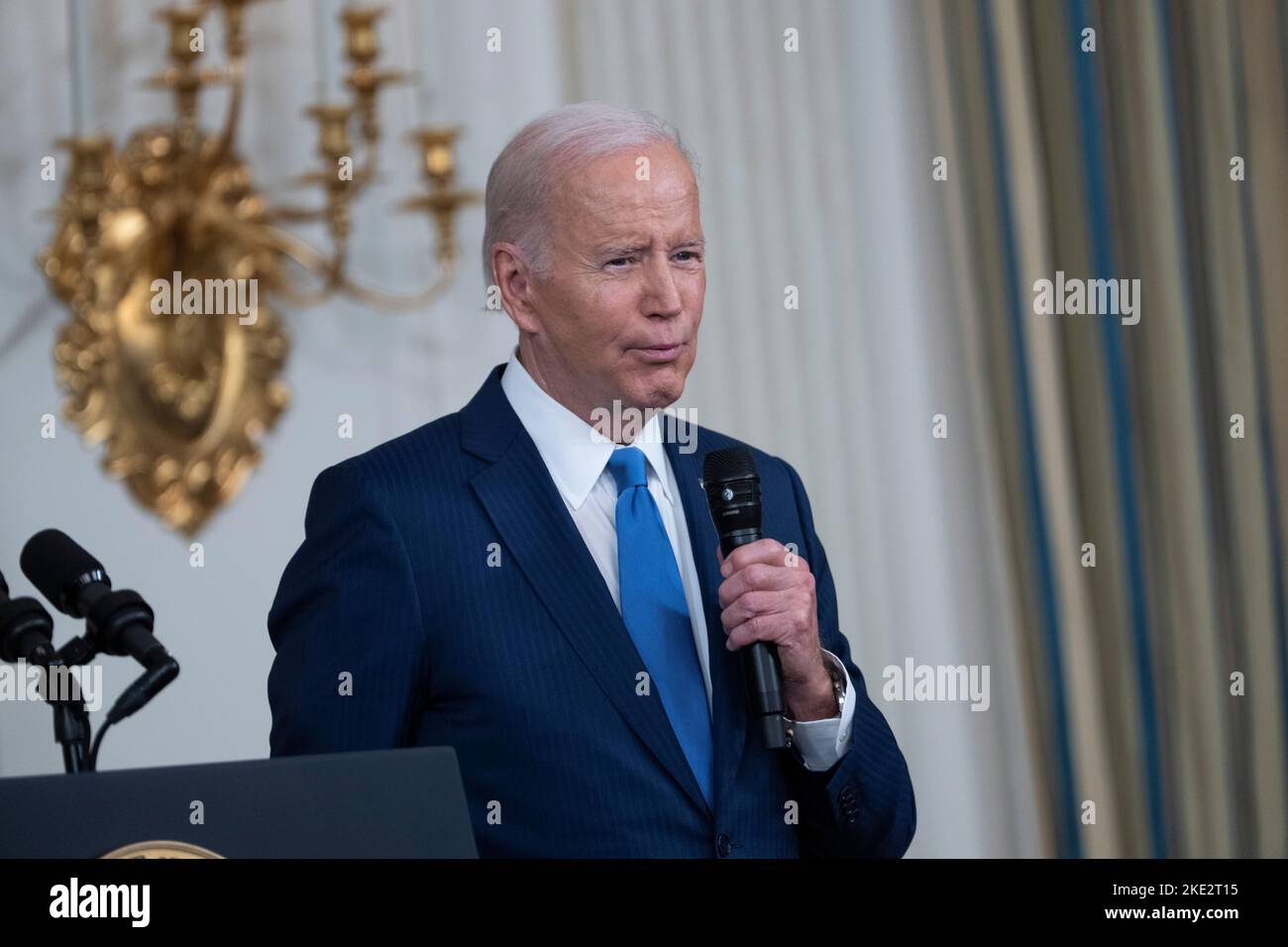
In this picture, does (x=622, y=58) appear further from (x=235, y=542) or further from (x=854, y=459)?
(x=235, y=542)

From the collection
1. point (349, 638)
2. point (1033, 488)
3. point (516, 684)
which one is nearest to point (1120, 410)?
point (1033, 488)

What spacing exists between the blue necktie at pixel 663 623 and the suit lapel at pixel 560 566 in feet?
0.11

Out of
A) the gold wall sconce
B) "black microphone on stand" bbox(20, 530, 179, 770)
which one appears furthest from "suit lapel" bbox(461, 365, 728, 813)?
the gold wall sconce

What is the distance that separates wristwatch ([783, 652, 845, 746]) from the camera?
1.77 metres

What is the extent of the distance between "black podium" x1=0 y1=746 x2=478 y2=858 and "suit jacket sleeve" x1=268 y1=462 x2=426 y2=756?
461 mm

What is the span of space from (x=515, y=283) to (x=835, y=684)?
25.6 inches

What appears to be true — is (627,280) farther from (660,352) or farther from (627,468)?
(627,468)

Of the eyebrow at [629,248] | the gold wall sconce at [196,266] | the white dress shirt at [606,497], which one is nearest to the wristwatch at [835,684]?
the white dress shirt at [606,497]

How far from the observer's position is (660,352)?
1.87 m

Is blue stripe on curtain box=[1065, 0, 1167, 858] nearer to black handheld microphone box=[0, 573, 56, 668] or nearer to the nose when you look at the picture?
the nose

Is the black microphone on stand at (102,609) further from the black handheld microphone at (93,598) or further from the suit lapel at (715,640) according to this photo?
the suit lapel at (715,640)

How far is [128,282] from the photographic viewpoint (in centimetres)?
331

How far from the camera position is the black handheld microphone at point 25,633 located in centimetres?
135

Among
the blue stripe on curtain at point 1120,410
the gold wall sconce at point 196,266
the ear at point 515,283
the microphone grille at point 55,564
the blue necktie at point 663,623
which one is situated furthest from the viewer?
the gold wall sconce at point 196,266
